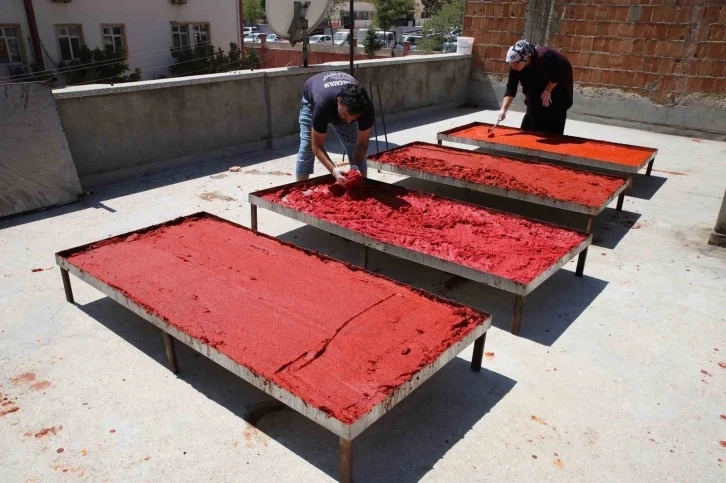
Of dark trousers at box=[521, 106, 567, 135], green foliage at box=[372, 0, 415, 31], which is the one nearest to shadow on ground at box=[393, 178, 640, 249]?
dark trousers at box=[521, 106, 567, 135]

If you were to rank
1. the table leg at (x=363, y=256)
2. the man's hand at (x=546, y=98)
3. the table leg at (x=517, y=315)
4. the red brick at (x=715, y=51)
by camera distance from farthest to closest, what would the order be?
the red brick at (x=715, y=51), the man's hand at (x=546, y=98), the table leg at (x=363, y=256), the table leg at (x=517, y=315)

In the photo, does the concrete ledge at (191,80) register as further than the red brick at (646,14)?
No

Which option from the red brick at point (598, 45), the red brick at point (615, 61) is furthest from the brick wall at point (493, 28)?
the red brick at point (615, 61)

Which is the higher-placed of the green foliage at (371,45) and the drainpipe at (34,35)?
the drainpipe at (34,35)

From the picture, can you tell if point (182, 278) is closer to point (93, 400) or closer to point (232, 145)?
point (93, 400)

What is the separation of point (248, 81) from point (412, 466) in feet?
18.9

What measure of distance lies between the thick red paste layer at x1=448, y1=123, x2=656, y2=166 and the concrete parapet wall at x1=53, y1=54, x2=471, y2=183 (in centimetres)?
236

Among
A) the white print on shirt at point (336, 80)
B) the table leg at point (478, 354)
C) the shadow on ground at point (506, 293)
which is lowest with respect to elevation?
the shadow on ground at point (506, 293)

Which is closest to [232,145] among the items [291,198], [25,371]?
[291,198]

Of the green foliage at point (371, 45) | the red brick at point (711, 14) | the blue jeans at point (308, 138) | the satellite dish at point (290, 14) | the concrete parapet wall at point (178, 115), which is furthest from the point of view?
the green foliage at point (371, 45)

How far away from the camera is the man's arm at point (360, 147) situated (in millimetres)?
4617

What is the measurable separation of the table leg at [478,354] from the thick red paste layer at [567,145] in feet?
12.2

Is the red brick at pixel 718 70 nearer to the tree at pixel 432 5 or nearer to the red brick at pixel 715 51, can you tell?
the red brick at pixel 715 51

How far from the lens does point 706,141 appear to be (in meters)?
8.69
